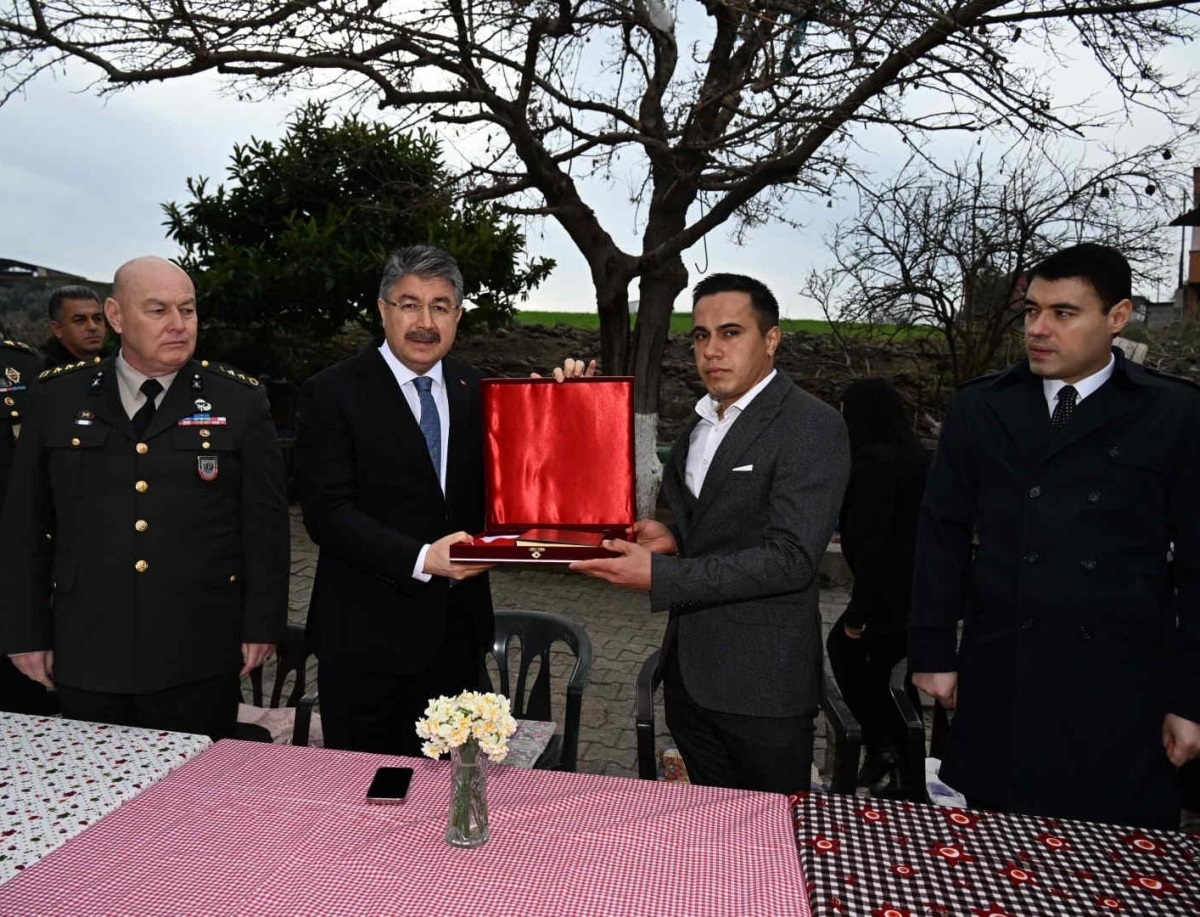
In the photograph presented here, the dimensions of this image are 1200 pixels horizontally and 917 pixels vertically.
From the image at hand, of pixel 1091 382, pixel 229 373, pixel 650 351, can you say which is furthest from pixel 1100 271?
pixel 650 351

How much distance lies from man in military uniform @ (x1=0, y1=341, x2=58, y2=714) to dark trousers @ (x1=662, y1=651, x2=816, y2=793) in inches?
116

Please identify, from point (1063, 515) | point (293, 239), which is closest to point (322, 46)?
point (293, 239)

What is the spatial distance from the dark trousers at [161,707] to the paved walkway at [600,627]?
2.30 metres

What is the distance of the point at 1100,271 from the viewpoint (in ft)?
8.34

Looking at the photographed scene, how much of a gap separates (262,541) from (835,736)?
2.06 m

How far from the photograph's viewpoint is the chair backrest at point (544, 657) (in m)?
3.24

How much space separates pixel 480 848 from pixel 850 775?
1.53 m

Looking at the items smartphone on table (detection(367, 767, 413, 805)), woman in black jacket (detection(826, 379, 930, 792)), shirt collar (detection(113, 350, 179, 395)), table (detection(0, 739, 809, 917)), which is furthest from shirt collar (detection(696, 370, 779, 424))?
shirt collar (detection(113, 350, 179, 395))

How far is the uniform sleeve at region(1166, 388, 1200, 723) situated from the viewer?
2414 millimetres

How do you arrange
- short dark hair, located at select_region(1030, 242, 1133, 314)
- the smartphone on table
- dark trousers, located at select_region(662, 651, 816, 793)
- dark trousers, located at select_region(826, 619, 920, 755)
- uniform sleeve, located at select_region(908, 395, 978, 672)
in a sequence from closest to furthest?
the smartphone on table → short dark hair, located at select_region(1030, 242, 1133, 314) → dark trousers, located at select_region(662, 651, 816, 793) → uniform sleeve, located at select_region(908, 395, 978, 672) → dark trousers, located at select_region(826, 619, 920, 755)

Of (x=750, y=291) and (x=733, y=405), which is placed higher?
(x=750, y=291)

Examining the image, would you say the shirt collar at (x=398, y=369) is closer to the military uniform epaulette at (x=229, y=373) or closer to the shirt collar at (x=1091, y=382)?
the military uniform epaulette at (x=229, y=373)

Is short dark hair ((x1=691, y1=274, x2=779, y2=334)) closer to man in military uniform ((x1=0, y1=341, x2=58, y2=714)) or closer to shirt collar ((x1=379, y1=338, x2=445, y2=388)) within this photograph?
shirt collar ((x1=379, y1=338, x2=445, y2=388))

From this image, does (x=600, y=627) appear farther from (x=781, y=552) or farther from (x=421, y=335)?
(x=781, y=552)
